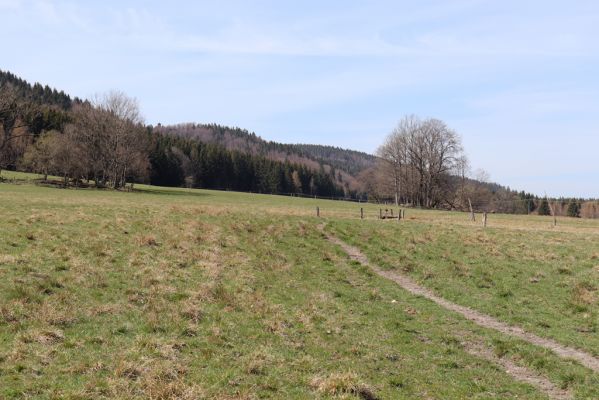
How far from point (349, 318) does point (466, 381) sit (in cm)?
483

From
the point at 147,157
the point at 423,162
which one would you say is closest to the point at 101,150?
the point at 147,157

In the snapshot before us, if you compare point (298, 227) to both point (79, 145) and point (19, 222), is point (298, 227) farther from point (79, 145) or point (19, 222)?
point (79, 145)

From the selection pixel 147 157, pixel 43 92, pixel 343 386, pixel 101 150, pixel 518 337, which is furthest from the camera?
pixel 43 92

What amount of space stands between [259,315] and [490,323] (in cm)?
763

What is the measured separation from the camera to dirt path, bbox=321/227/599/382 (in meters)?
11.5

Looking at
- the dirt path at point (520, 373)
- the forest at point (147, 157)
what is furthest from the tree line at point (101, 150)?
the dirt path at point (520, 373)

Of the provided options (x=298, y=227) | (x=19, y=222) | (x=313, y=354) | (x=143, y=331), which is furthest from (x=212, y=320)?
(x=298, y=227)

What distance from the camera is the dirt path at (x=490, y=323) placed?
11477mm

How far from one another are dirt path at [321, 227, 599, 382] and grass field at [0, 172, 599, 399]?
44cm

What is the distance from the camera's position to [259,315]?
43.8 feet

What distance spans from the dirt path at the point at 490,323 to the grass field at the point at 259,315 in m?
0.44

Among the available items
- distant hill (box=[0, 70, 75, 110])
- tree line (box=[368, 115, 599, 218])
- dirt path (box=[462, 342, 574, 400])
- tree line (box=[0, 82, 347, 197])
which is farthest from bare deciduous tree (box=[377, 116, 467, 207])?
distant hill (box=[0, 70, 75, 110])

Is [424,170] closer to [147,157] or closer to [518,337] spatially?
[147,157]

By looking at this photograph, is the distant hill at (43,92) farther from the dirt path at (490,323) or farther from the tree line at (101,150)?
the dirt path at (490,323)
